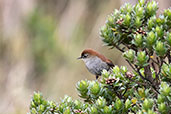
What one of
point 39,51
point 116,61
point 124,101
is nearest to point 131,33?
point 124,101

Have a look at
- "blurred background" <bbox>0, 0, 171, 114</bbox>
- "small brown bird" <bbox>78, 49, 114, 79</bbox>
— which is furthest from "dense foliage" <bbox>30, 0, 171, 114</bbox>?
"blurred background" <bbox>0, 0, 171, 114</bbox>

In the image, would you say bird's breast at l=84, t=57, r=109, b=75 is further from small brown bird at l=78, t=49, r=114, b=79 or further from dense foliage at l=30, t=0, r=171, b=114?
dense foliage at l=30, t=0, r=171, b=114

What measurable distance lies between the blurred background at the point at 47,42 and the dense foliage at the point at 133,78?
13.6 feet

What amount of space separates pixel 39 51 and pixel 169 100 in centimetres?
512

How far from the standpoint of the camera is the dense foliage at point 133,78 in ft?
5.84

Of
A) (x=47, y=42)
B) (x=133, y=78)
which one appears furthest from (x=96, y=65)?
(x=47, y=42)

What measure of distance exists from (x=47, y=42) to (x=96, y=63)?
9.95ft

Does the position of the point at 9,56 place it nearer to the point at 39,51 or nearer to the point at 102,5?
the point at 39,51

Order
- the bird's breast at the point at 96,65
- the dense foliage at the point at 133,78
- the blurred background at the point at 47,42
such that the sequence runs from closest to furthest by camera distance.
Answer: the dense foliage at the point at 133,78, the bird's breast at the point at 96,65, the blurred background at the point at 47,42

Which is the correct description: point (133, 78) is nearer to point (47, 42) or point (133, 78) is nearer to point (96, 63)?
point (96, 63)

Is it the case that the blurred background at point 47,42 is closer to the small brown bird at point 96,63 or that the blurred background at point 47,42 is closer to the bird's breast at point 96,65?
the small brown bird at point 96,63

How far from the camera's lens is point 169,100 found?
5.38 ft

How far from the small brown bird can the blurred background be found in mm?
2447

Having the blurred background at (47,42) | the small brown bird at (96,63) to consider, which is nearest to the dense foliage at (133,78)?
the small brown bird at (96,63)
